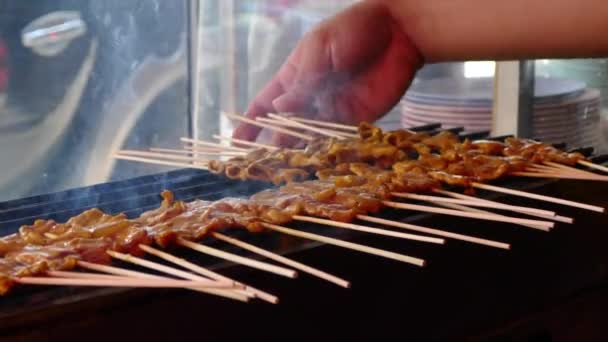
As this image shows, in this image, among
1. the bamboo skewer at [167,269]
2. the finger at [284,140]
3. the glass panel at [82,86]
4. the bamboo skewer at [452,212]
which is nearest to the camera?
the bamboo skewer at [167,269]

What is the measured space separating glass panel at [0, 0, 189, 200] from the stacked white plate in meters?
1.49

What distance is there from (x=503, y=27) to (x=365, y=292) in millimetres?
1815

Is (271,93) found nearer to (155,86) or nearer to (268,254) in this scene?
(155,86)

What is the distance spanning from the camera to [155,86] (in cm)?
484

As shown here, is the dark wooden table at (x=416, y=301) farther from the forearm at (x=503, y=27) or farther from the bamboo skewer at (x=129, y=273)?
the forearm at (x=503, y=27)

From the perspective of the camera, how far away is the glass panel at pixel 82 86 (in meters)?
4.24

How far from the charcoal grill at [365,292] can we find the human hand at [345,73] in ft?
2.73

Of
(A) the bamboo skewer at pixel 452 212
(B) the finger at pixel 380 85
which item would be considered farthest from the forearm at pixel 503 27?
(A) the bamboo skewer at pixel 452 212

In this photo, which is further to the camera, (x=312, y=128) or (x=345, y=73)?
(x=345, y=73)

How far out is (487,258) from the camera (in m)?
2.59

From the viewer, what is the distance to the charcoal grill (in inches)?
72.3

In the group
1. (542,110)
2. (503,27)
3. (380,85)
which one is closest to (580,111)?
(542,110)

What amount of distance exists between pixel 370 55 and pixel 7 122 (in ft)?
6.03

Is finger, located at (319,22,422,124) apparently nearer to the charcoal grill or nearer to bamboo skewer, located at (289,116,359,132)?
bamboo skewer, located at (289,116,359,132)
